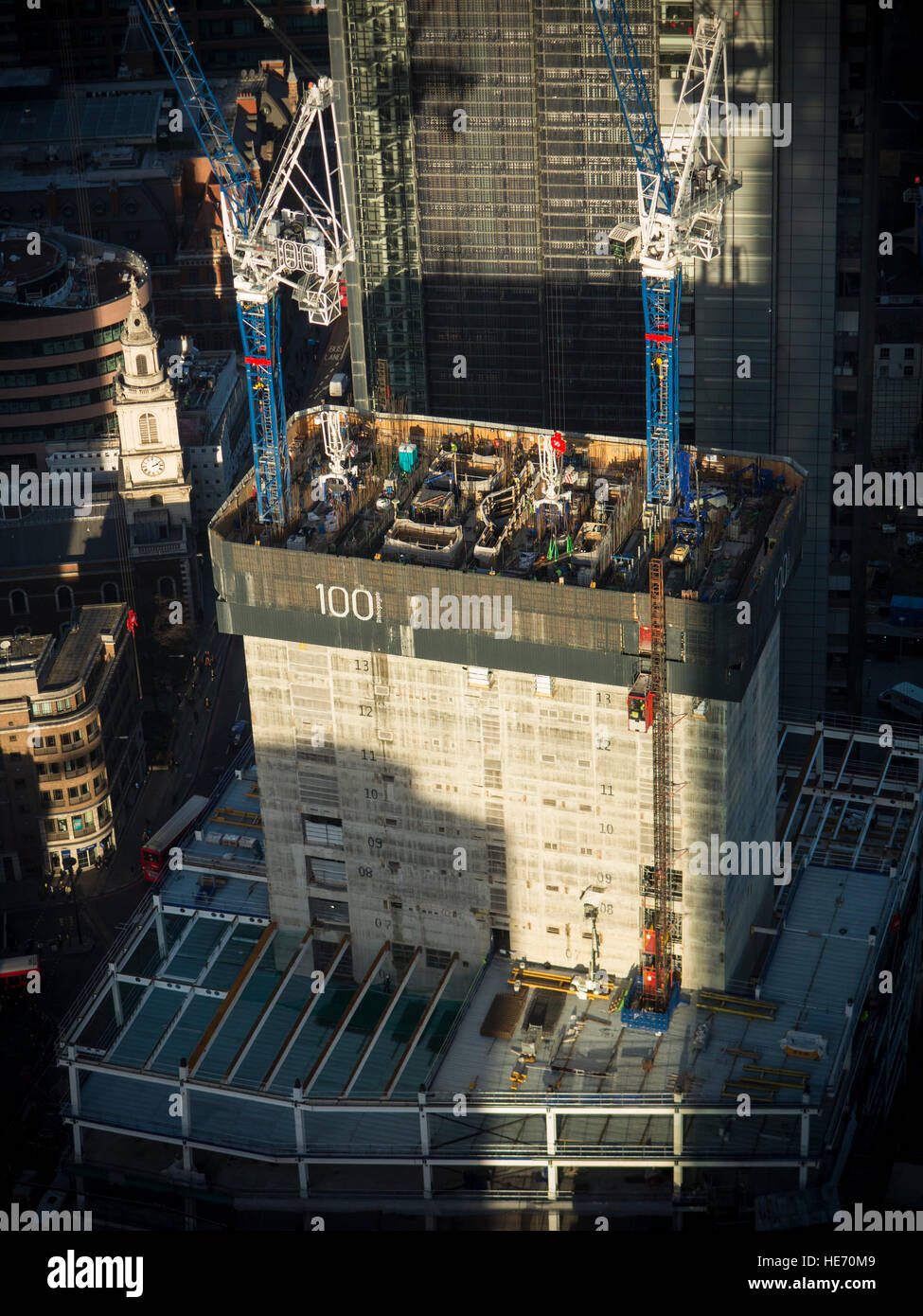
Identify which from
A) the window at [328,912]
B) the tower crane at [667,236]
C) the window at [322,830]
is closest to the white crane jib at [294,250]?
the tower crane at [667,236]

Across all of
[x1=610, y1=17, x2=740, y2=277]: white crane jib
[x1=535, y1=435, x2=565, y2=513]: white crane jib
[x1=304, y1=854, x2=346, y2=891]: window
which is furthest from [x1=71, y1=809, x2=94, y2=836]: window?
[x1=610, y1=17, x2=740, y2=277]: white crane jib

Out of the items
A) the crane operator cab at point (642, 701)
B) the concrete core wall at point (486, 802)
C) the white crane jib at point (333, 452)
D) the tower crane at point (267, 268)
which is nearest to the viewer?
the crane operator cab at point (642, 701)

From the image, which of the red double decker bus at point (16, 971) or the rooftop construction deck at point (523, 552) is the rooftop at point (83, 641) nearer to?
the red double decker bus at point (16, 971)

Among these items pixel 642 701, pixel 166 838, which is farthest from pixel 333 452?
pixel 166 838

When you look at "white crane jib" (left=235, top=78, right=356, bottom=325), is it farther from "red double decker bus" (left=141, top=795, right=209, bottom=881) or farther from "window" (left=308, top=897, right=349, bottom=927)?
"red double decker bus" (left=141, top=795, right=209, bottom=881)

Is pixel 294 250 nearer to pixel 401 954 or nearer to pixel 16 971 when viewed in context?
pixel 401 954

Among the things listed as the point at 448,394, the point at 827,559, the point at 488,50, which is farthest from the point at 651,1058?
the point at 488,50
